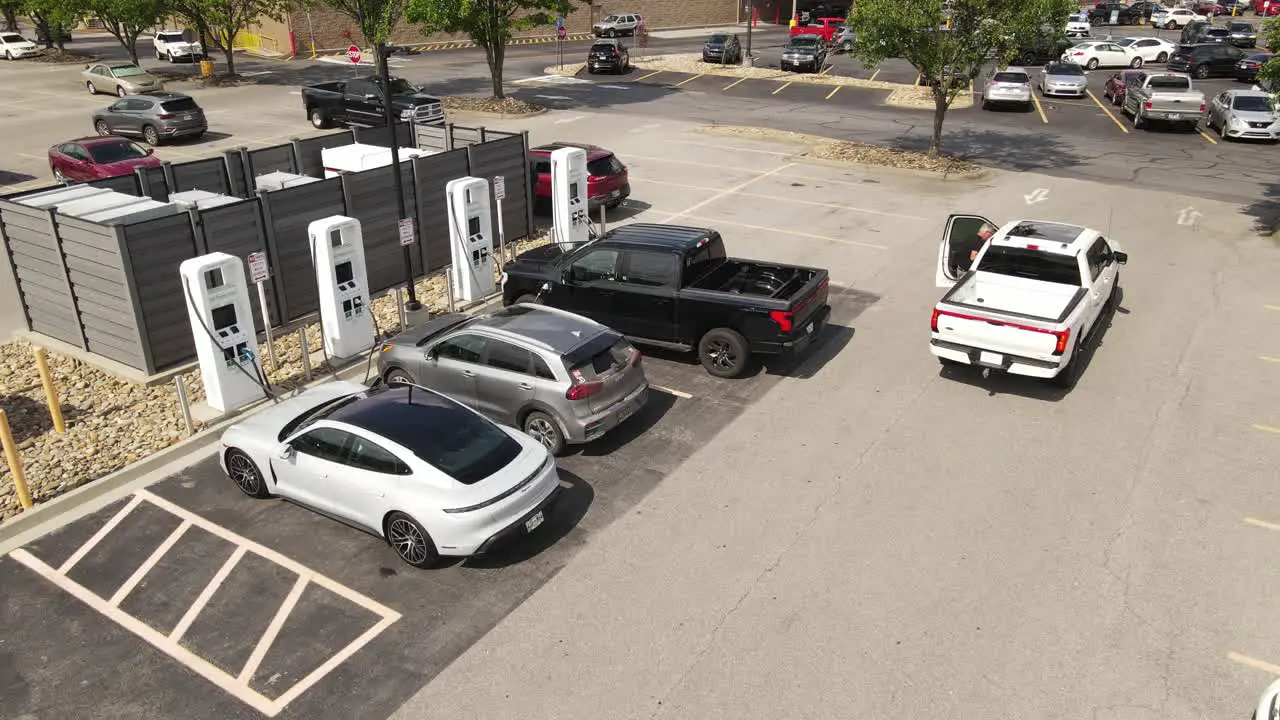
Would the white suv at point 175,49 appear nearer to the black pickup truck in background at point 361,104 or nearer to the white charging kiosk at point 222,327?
the black pickup truck in background at point 361,104

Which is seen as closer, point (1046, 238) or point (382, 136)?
point (1046, 238)

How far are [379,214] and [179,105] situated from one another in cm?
1771

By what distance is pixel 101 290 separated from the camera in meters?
12.9

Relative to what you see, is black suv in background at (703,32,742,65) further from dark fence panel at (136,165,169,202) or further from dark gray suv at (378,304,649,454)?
dark gray suv at (378,304,649,454)

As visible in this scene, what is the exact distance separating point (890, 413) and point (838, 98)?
95.0 ft

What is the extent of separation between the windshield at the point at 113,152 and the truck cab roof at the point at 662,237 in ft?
51.3

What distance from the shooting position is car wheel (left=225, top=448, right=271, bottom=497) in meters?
9.91

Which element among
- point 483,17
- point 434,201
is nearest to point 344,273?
point 434,201

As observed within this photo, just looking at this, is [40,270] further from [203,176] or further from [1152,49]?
[1152,49]

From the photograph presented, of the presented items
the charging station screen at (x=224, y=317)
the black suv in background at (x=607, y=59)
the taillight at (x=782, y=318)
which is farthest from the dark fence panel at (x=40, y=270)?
the black suv in background at (x=607, y=59)

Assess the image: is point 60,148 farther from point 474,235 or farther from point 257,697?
point 257,697

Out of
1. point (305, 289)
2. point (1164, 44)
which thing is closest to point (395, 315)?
point (305, 289)

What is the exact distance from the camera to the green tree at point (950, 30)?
23.0m

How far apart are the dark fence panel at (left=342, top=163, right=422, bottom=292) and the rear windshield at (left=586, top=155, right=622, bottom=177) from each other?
16.5 feet
